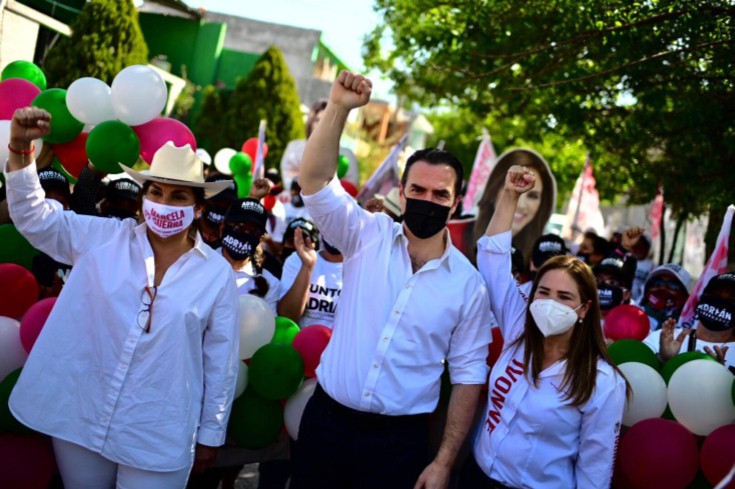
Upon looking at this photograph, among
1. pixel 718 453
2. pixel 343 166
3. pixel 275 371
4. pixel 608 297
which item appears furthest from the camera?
pixel 343 166

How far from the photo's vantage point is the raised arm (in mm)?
2986

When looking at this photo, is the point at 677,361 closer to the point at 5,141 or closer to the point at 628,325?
the point at 628,325

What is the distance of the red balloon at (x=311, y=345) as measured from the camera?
425cm

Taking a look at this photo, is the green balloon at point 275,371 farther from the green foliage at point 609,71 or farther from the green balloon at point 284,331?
the green foliage at point 609,71

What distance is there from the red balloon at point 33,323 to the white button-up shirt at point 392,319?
4.98 ft

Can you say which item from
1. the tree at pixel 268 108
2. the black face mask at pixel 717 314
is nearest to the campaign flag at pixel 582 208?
the black face mask at pixel 717 314

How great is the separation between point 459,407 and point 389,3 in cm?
907

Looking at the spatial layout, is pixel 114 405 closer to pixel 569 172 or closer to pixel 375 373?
pixel 375 373

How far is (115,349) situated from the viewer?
328cm

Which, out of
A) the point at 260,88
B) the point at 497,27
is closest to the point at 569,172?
the point at 260,88

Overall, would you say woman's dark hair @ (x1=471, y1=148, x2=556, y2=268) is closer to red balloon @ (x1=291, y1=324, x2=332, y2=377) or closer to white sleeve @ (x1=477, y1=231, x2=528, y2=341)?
red balloon @ (x1=291, y1=324, x2=332, y2=377)

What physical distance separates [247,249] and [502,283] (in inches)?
73.8

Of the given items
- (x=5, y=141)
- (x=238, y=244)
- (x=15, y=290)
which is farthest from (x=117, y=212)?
(x=15, y=290)

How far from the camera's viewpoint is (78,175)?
483cm
